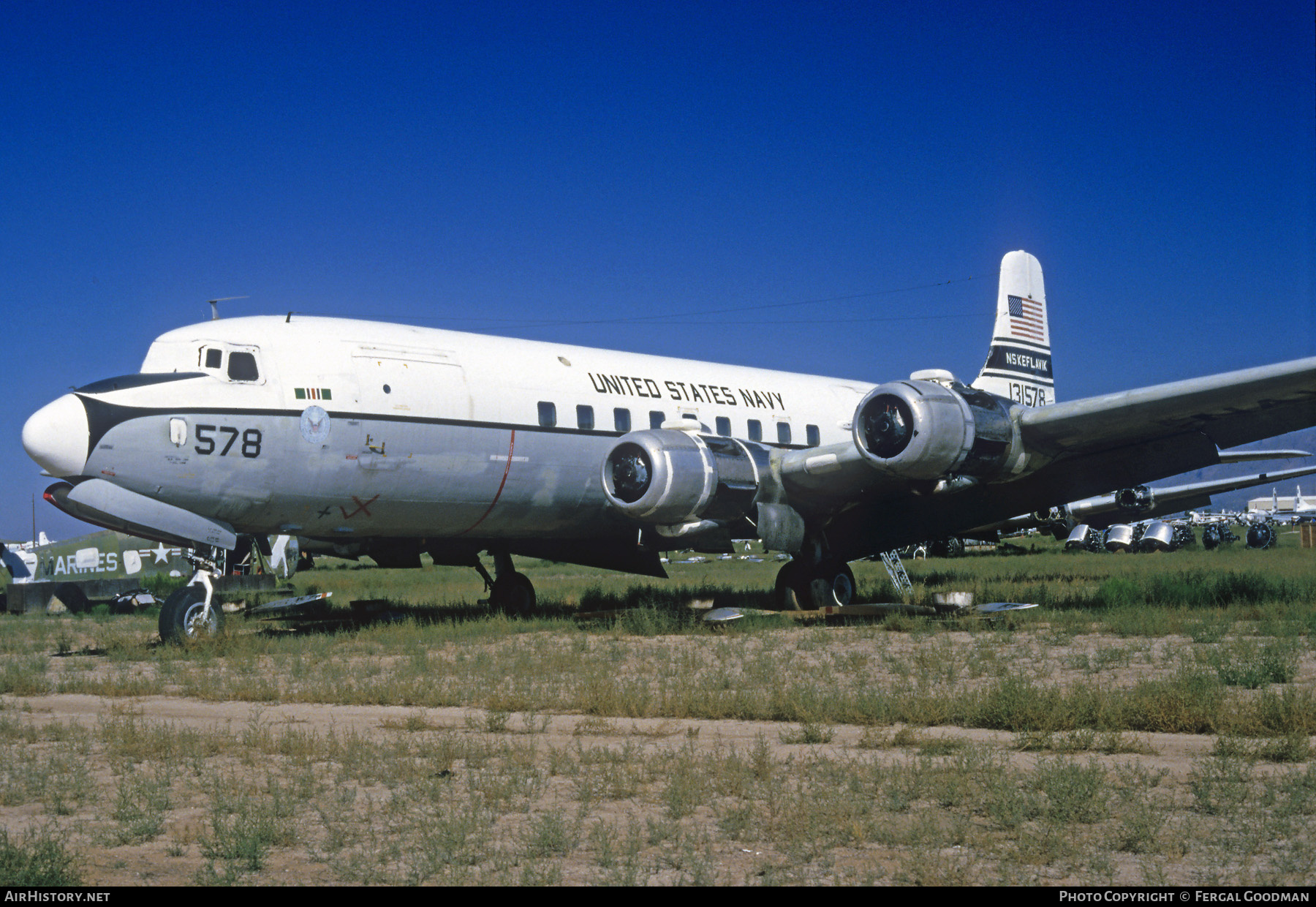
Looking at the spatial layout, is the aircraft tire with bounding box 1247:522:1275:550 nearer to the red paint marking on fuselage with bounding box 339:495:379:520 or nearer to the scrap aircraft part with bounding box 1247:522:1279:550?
the scrap aircraft part with bounding box 1247:522:1279:550

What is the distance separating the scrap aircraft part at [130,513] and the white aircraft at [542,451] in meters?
0.03

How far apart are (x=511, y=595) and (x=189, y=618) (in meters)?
6.61

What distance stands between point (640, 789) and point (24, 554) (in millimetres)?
59075

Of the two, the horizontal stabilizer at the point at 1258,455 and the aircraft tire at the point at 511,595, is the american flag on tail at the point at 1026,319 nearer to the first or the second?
the horizontal stabilizer at the point at 1258,455

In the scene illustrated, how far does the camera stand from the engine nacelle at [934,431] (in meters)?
13.9

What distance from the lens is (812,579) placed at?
18.0 m

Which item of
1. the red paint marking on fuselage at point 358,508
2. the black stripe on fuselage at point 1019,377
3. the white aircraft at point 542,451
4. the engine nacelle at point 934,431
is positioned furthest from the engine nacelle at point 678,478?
the black stripe on fuselage at point 1019,377

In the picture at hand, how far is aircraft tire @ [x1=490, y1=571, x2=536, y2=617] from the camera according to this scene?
19.4 m

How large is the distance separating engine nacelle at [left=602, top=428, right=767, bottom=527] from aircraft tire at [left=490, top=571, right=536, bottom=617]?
184 inches

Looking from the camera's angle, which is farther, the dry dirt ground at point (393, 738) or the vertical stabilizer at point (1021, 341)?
the vertical stabilizer at point (1021, 341)

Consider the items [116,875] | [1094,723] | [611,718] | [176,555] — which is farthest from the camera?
[176,555]
